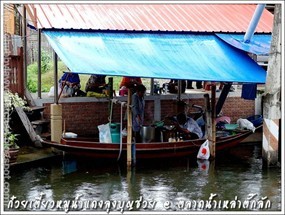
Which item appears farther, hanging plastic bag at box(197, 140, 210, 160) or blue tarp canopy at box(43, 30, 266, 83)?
hanging plastic bag at box(197, 140, 210, 160)

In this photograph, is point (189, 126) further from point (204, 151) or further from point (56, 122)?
point (56, 122)

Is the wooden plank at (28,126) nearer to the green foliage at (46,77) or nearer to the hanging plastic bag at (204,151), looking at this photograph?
the hanging plastic bag at (204,151)

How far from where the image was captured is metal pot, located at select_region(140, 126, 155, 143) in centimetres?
1441

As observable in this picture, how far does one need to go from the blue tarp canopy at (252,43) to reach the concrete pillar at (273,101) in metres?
1.36

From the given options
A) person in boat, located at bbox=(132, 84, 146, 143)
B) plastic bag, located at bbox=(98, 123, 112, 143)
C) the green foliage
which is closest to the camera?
plastic bag, located at bbox=(98, 123, 112, 143)

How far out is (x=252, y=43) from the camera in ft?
50.2

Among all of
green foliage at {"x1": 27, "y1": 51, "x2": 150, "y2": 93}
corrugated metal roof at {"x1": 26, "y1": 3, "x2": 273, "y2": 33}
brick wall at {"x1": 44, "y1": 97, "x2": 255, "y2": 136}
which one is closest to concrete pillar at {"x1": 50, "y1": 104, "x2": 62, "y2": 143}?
brick wall at {"x1": 44, "y1": 97, "x2": 255, "y2": 136}

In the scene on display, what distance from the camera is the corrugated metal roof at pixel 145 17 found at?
47.3 feet

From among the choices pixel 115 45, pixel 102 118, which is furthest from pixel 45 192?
pixel 102 118

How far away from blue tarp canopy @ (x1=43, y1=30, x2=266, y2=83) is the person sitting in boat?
1691 millimetres

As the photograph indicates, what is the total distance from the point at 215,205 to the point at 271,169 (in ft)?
11.0

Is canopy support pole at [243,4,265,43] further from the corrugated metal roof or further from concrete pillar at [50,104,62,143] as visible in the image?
concrete pillar at [50,104,62,143]

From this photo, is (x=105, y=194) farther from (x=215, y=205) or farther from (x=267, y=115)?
(x=267, y=115)

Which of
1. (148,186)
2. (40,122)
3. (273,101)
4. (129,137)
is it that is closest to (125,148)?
(129,137)
